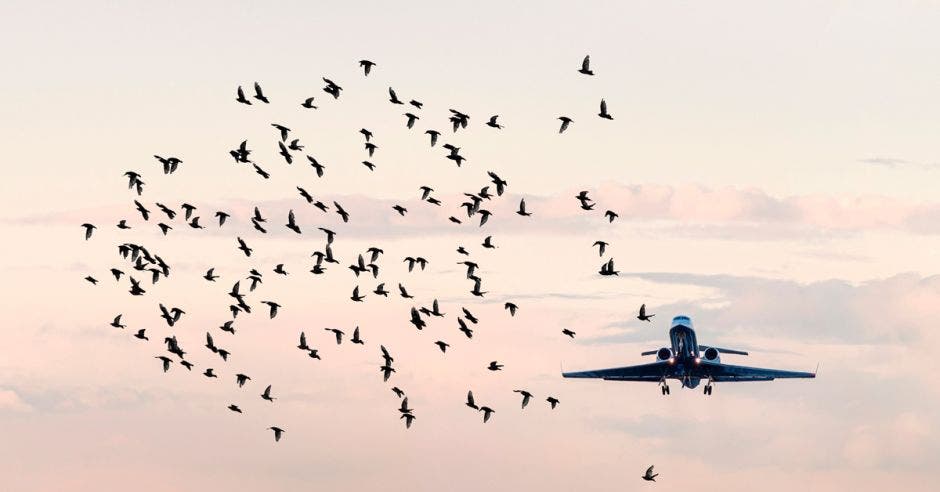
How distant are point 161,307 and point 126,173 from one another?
13.7m

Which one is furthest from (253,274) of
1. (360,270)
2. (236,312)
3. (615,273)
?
(615,273)

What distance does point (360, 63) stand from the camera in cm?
12462

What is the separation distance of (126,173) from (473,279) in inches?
1397

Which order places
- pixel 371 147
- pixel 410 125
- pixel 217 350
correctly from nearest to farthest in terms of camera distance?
pixel 410 125, pixel 371 147, pixel 217 350

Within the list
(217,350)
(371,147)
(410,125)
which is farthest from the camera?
(217,350)

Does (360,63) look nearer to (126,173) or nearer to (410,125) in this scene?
(410,125)

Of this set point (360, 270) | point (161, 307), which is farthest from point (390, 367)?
point (161, 307)

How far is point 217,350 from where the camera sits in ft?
464

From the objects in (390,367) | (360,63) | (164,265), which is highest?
(360,63)

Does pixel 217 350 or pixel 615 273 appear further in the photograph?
pixel 217 350

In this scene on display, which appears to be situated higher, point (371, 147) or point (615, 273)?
point (371, 147)

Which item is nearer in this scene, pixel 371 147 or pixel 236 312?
pixel 371 147

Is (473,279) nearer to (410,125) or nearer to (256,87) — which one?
(410,125)

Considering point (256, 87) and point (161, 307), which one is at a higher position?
point (256, 87)
